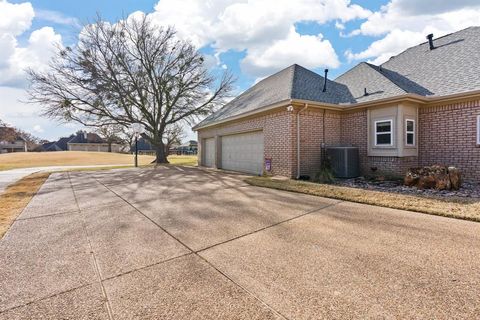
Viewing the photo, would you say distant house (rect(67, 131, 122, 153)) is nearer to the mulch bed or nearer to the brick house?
the brick house

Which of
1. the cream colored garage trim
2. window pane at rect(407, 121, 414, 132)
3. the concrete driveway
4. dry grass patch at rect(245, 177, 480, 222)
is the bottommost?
the concrete driveway

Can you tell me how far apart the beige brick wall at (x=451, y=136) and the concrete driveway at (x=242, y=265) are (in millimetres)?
5662

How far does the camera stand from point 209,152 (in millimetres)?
17156

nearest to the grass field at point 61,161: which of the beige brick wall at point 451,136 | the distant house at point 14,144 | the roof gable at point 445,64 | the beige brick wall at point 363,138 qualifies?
the beige brick wall at point 363,138

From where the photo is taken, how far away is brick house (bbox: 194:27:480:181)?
28.0ft

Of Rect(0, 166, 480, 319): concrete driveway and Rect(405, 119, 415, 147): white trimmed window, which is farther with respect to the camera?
Rect(405, 119, 415, 147): white trimmed window

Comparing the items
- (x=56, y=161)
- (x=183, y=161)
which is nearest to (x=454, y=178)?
(x=183, y=161)

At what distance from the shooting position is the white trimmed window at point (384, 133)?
915 centimetres

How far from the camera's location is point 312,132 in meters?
10.1

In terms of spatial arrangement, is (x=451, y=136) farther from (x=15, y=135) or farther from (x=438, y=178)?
(x=15, y=135)

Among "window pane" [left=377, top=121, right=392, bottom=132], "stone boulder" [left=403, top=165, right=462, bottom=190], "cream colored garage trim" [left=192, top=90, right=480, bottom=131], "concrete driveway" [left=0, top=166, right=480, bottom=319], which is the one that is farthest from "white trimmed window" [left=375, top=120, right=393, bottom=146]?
"concrete driveway" [left=0, top=166, right=480, bottom=319]

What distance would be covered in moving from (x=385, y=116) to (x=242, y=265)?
8794 mm

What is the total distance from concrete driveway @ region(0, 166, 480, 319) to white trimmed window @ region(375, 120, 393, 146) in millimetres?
5272

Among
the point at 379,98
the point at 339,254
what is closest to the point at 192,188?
the point at 339,254
